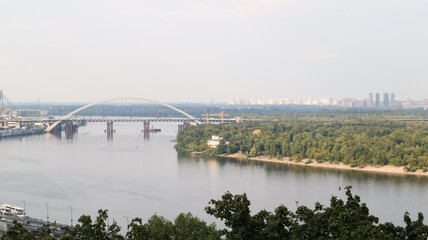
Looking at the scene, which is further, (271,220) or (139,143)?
(139,143)

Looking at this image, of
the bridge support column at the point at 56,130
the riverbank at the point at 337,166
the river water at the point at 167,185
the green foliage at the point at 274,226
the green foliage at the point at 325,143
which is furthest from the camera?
the bridge support column at the point at 56,130

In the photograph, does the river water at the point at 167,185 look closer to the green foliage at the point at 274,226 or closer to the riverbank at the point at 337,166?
the riverbank at the point at 337,166

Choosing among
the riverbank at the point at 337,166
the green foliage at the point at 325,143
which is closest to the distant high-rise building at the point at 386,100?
the green foliage at the point at 325,143

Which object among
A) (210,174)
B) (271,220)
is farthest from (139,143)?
(271,220)

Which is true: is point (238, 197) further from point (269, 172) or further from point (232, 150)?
point (232, 150)

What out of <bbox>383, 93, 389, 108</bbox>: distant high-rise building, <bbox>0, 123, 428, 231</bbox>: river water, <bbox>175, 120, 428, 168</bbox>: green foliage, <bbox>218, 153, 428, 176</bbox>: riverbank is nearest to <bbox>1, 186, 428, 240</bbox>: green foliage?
<bbox>0, 123, 428, 231</bbox>: river water

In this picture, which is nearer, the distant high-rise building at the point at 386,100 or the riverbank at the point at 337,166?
the riverbank at the point at 337,166

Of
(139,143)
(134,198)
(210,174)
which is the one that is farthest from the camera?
(139,143)
